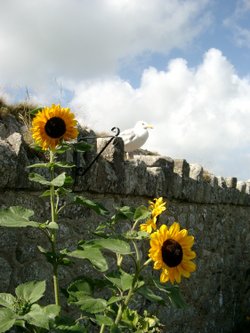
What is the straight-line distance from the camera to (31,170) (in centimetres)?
256

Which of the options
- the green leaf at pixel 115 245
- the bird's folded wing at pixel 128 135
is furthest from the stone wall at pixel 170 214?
the green leaf at pixel 115 245

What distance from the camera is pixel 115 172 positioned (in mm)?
3223

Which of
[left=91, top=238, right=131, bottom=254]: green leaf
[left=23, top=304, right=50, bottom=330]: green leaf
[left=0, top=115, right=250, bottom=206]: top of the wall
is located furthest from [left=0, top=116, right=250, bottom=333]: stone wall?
[left=23, top=304, right=50, bottom=330]: green leaf

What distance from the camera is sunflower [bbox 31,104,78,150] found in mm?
1959

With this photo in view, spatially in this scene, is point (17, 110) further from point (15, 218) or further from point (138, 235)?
point (138, 235)

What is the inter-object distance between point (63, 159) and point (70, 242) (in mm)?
530

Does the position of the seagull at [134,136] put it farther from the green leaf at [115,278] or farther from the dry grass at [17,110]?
the green leaf at [115,278]

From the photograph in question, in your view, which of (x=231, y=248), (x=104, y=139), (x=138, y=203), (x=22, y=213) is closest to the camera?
(x=22, y=213)

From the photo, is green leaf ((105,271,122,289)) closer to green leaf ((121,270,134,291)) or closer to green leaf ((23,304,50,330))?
green leaf ((121,270,134,291))

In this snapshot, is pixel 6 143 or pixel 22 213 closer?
pixel 22 213

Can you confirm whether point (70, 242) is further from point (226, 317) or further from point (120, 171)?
point (226, 317)

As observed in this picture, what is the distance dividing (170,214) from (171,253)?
2464 mm

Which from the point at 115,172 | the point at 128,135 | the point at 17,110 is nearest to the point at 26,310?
the point at 115,172

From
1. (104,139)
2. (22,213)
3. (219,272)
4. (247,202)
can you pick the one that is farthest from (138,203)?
A: (247,202)
